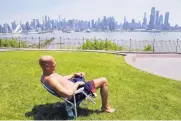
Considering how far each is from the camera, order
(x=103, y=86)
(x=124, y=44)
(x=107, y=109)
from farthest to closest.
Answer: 1. (x=124, y=44)
2. (x=107, y=109)
3. (x=103, y=86)

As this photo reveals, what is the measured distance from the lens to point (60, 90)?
13.3 feet

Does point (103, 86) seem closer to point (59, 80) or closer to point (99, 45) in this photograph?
point (59, 80)

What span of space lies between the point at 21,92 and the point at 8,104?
2.70ft

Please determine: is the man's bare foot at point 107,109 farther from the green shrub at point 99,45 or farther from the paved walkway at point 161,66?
the green shrub at point 99,45

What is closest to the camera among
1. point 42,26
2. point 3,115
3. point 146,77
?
point 3,115

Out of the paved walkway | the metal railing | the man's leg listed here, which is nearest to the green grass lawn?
the man's leg

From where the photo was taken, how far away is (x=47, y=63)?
4086 mm

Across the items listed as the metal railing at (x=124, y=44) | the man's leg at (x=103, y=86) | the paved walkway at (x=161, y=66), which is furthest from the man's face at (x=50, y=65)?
the metal railing at (x=124, y=44)

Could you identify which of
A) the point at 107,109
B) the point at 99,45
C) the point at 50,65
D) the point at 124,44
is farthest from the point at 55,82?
the point at 124,44

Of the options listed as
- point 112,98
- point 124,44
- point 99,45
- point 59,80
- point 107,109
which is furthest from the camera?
point 124,44

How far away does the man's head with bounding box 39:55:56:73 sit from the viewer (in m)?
4.05

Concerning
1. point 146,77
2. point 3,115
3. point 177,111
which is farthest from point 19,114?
point 146,77

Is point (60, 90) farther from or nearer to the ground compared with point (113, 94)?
farther from the ground

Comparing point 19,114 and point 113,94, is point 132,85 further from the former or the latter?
point 19,114
